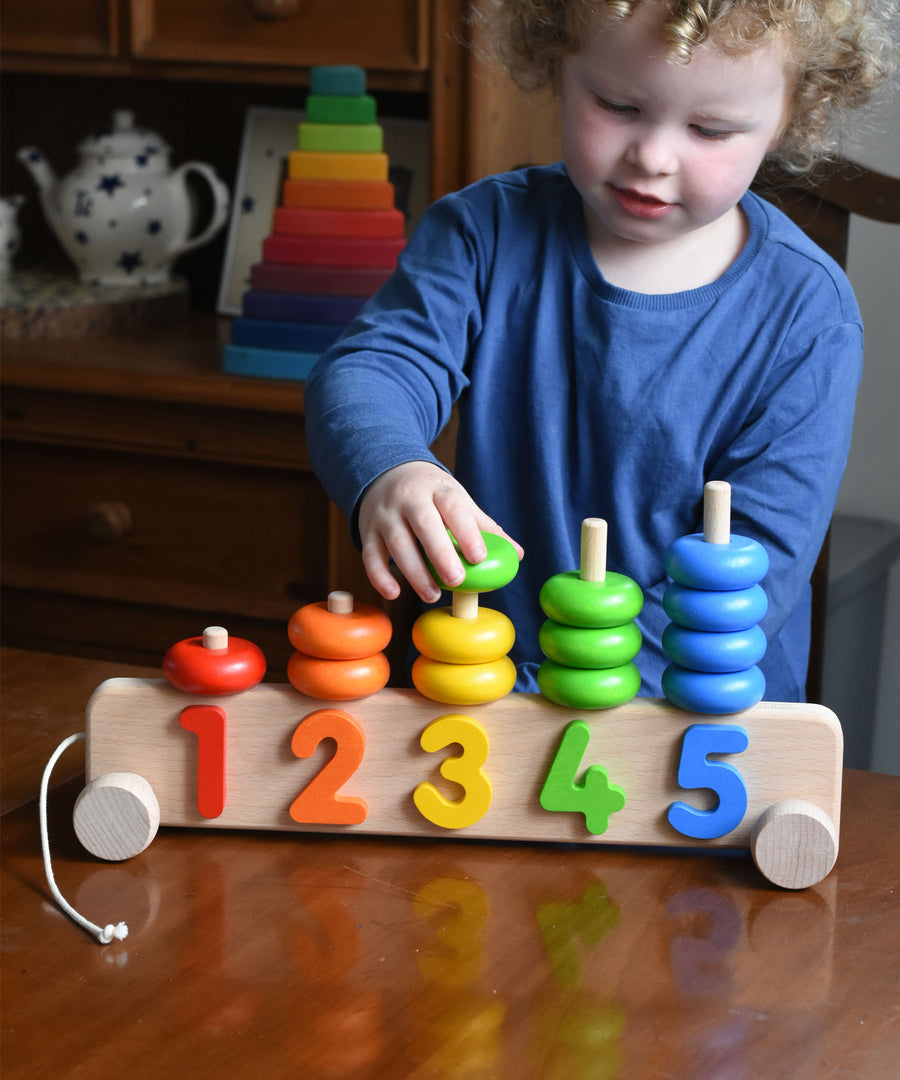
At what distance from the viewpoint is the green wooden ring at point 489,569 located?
2.18 ft

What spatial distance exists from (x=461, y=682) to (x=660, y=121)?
36cm

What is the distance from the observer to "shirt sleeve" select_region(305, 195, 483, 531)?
78 cm

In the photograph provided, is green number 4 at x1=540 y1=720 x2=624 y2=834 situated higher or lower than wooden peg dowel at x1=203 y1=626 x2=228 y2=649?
lower

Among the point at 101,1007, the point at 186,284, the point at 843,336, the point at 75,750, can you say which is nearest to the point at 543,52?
the point at 843,336

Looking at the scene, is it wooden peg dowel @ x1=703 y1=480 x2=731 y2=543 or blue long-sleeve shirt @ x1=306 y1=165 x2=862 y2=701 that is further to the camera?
blue long-sleeve shirt @ x1=306 y1=165 x2=862 y2=701

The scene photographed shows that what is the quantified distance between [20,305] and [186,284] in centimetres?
31

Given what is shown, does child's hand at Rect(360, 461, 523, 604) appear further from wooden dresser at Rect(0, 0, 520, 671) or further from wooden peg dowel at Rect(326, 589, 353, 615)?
wooden dresser at Rect(0, 0, 520, 671)

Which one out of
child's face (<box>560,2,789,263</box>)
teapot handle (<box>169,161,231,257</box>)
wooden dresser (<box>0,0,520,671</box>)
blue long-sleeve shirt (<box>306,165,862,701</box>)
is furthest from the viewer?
teapot handle (<box>169,161,231,257</box>)

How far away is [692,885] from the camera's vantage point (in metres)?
0.66

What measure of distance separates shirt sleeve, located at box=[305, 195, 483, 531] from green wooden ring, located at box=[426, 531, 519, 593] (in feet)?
0.33

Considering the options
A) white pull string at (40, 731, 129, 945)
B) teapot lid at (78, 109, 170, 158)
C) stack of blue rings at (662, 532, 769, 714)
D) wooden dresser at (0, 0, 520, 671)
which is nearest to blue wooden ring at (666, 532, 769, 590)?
stack of blue rings at (662, 532, 769, 714)

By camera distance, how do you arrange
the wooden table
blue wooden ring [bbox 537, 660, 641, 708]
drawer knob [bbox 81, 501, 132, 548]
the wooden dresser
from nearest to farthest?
1. the wooden table
2. blue wooden ring [bbox 537, 660, 641, 708]
3. the wooden dresser
4. drawer knob [bbox 81, 501, 132, 548]

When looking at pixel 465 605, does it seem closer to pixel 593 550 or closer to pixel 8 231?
pixel 593 550

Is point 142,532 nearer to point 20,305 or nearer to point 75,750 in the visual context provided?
point 20,305
